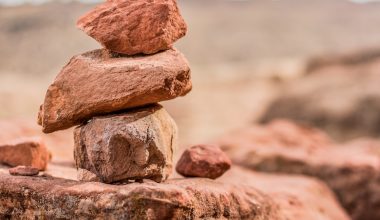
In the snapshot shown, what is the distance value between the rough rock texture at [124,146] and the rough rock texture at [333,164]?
3669 mm

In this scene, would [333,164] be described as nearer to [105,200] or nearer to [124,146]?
[124,146]

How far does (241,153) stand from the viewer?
7.81 metres

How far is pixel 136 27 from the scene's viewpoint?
400 cm

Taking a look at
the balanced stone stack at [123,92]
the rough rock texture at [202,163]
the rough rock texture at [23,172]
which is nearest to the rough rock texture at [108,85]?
the balanced stone stack at [123,92]

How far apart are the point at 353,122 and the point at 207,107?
7169mm

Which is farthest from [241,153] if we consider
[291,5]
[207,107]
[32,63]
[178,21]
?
[291,5]

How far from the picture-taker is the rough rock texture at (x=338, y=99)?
562 inches

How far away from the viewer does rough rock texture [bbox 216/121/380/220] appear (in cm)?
702

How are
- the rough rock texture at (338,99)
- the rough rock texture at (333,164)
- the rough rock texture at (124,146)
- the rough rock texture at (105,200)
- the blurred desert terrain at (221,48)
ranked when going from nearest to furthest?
the rough rock texture at (105,200) < the rough rock texture at (124,146) < the rough rock texture at (333,164) < the rough rock texture at (338,99) < the blurred desert terrain at (221,48)

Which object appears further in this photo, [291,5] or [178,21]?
[291,5]

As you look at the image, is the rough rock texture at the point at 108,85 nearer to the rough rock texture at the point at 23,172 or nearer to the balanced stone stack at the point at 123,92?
the balanced stone stack at the point at 123,92

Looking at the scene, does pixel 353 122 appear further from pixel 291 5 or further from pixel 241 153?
pixel 291 5

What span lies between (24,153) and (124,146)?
120cm

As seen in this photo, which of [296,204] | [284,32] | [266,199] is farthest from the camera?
[284,32]
